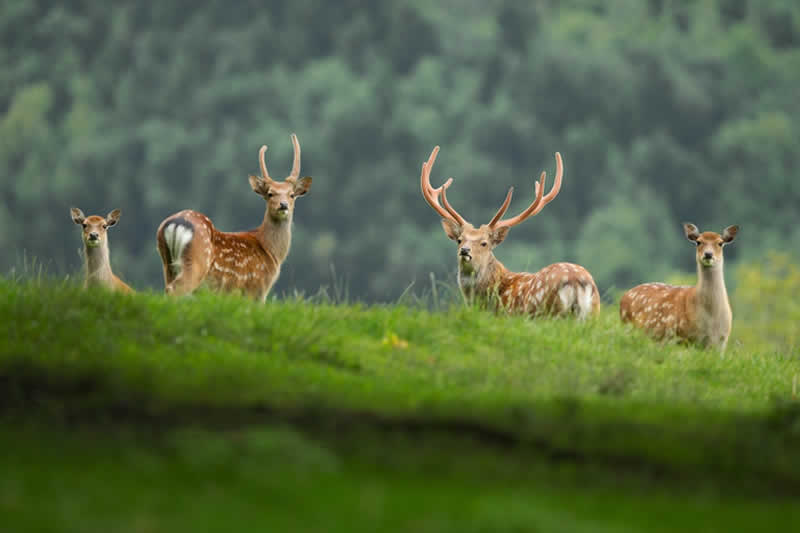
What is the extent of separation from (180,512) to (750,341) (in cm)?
2403

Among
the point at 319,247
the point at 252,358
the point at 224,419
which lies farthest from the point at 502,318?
the point at 319,247

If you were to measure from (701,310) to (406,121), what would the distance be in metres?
42.7

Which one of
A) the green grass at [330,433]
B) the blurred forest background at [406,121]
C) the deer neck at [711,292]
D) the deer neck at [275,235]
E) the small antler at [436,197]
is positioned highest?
the blurred forest background at [406,121]

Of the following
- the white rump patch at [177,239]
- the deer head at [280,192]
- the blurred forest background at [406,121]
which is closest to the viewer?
the white rump patch at [177,239]

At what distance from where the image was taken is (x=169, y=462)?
4.64m

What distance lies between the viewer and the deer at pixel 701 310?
1125cm

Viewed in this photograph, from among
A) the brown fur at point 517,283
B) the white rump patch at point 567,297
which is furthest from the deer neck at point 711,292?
the white rump patch at point 567,297

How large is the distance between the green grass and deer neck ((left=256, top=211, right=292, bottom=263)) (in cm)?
231

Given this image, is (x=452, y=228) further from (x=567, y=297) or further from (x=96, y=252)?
(x=96, y=252)

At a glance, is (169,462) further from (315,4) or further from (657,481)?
(315,4)

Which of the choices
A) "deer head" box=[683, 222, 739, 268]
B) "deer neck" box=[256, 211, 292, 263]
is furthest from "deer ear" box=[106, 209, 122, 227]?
"deer head" box=[683, 222, 739, 268]

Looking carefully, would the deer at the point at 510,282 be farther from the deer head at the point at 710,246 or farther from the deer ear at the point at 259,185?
the deer ear at the point at 259,185

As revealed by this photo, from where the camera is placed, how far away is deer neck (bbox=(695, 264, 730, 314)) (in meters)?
11.3

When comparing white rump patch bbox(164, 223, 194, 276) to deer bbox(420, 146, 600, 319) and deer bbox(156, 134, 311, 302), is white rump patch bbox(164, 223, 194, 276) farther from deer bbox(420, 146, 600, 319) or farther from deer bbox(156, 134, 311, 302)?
deer bbox(420, 146, 600, 319)
